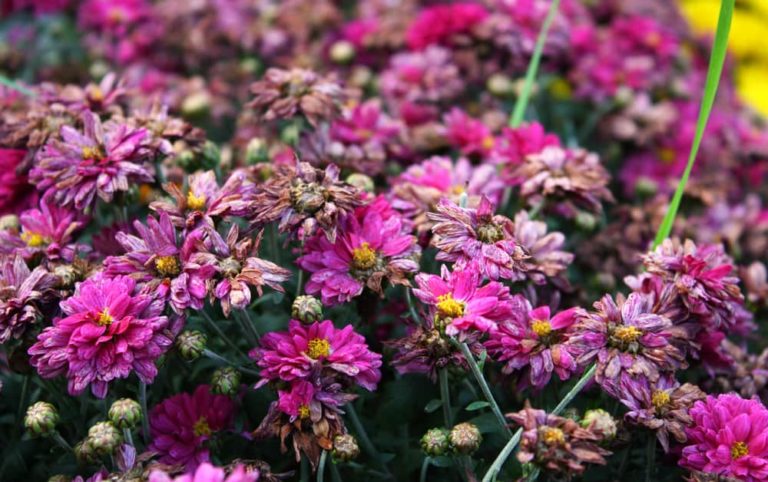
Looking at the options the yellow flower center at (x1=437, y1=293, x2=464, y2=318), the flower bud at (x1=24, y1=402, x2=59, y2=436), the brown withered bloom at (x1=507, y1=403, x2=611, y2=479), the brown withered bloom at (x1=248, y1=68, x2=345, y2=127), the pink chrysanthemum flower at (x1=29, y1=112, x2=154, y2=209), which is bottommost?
the flower bud at (x1=24, y1=402, x2=59, y2=436)

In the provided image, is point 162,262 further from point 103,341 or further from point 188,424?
point 188,424

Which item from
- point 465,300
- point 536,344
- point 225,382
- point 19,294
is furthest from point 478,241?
point 19,294

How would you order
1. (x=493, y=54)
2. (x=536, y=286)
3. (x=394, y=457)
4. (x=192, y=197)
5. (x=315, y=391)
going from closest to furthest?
(x=315, y=391) → (x=192, y=197) → (x=394, y=457) → (x=536, y=286) → (x=493, y=54)

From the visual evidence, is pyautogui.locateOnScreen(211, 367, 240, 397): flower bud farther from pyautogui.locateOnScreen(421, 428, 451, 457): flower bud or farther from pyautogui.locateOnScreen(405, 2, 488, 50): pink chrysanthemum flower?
pyautogui.locateOnScreen(405, 2, 488, 50): pink chrysanthemum flower

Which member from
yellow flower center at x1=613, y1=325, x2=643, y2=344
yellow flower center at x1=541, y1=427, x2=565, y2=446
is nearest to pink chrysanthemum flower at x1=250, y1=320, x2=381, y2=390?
yellow flower center at x1=541, y1=427, x2=565, y2=446

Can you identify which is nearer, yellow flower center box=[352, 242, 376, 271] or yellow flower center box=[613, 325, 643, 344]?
yellow flower center box=[613, 325, 643, 344]

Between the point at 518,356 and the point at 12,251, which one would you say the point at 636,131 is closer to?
the point at 518,356

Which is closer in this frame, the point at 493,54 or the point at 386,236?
the point at 386,236

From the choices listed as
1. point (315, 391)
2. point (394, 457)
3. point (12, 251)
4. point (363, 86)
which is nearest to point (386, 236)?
point (315, 391)
